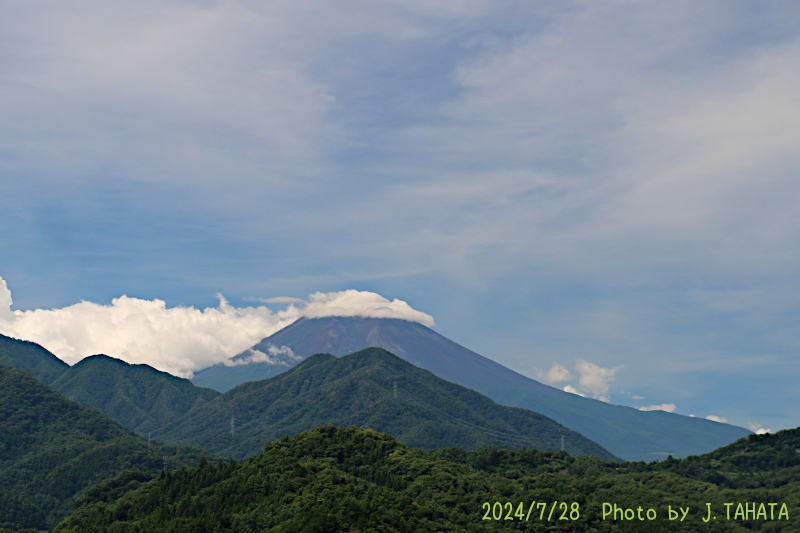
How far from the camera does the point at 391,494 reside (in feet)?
230

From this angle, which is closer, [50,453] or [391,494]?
[391,494]

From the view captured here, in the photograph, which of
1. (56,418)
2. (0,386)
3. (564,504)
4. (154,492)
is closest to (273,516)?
(154,492)

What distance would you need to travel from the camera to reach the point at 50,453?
152 meters

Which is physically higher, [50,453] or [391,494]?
[391,494]

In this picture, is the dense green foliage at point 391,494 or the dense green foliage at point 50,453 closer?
the dense green foliage at point 391,494

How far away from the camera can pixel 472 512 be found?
243ft

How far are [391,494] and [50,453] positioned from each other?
117592 millimetres

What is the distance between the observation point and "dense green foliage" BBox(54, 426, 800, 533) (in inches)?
2404

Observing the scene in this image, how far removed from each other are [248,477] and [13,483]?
97.1 meters

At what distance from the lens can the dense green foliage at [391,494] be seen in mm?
61062

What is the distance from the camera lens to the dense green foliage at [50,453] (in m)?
131

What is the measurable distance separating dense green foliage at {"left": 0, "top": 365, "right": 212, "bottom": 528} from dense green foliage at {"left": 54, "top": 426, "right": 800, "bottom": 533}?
47128mm

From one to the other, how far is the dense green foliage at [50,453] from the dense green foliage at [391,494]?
47.1 meters

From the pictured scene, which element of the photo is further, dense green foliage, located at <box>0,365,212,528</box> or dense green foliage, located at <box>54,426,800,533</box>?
dense green foliage, located at <box>0,365,212,528</box>
